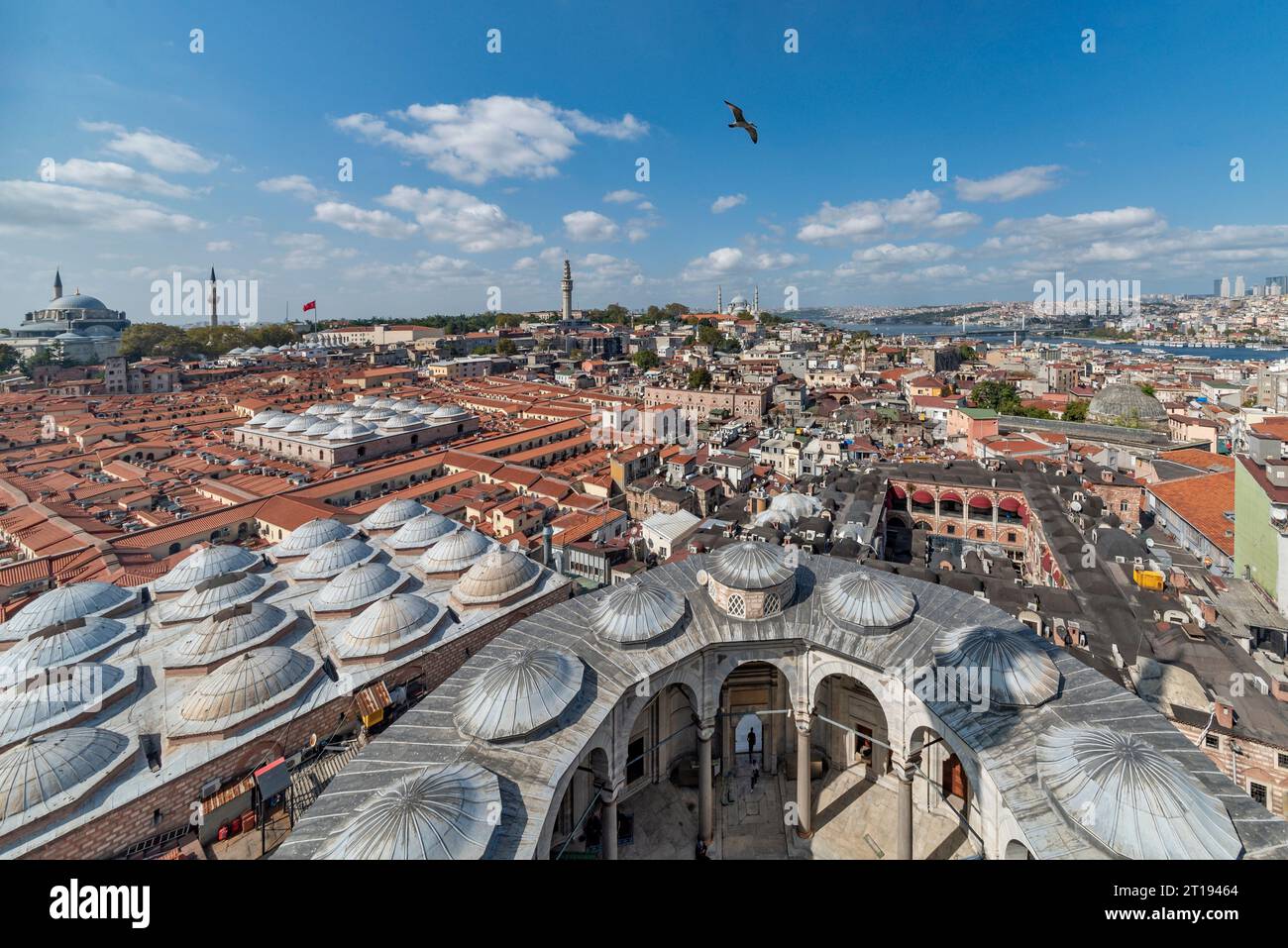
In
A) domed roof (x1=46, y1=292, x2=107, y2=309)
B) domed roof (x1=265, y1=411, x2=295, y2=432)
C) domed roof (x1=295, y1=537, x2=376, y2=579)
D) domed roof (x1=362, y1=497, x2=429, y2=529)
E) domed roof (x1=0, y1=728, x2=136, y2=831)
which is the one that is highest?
domed roof (x1=46, y1=292, x2=107, y2=309)

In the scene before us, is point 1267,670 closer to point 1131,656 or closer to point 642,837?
point 1131,656

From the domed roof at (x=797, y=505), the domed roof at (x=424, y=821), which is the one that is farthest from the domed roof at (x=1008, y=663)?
the domed roof at (x=797, y=505)

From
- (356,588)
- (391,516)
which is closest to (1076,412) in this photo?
(391,516)

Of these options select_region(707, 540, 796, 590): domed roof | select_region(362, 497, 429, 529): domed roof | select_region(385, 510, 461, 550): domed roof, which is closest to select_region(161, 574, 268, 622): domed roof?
select_region(385, 510, 461, 550): domed roof

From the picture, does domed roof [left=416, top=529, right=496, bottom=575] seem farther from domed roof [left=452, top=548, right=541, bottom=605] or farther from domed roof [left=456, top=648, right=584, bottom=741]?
Result: domed roof [left=456, top=648, right=584, bottom=741]

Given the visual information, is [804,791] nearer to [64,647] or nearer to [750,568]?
[750,568]

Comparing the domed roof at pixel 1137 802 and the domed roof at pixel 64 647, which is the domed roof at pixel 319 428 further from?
the domed roof at pixel 1137 802
